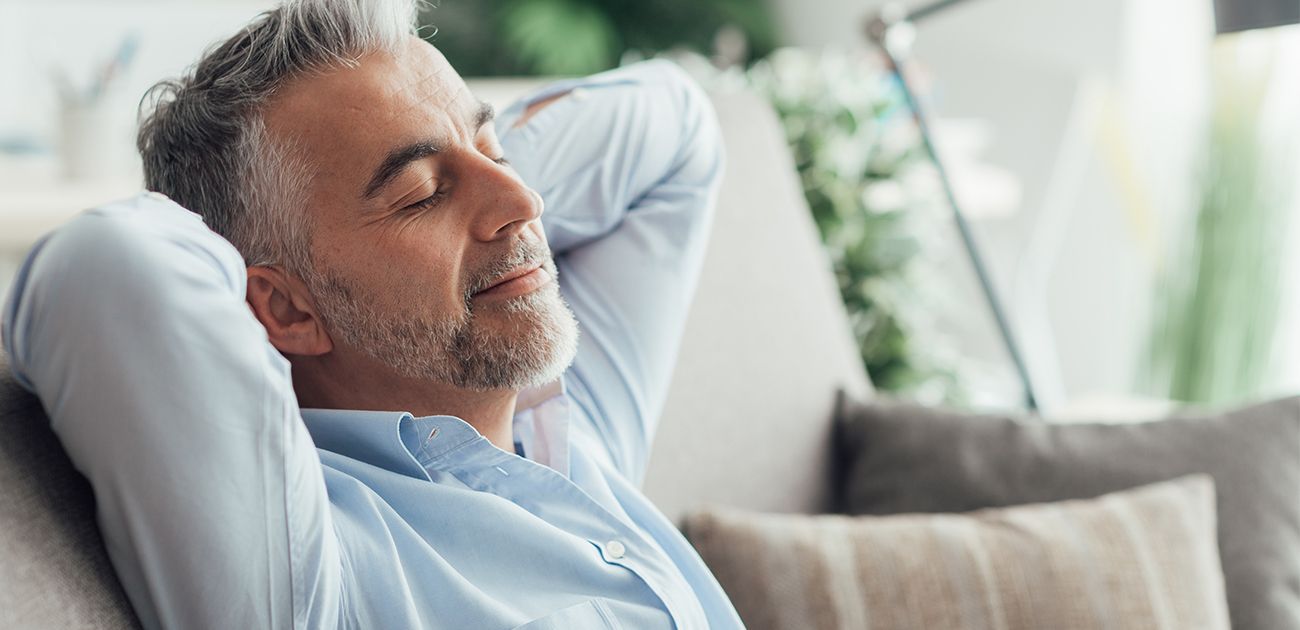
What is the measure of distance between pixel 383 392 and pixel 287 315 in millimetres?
99

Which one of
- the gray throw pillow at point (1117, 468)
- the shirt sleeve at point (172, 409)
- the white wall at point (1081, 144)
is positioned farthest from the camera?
the white wall at point (1081, 144)

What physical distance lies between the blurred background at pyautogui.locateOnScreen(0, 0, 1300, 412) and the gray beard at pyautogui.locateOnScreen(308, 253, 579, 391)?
103cm

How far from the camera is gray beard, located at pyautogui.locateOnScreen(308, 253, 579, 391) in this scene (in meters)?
1.04

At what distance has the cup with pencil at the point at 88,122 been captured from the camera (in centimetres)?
276

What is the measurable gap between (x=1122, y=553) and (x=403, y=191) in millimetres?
830

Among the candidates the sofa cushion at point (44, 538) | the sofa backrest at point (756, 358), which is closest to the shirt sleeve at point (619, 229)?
the sofa backrest at point (756, 358)

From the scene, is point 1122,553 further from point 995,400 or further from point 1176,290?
point 1176,290

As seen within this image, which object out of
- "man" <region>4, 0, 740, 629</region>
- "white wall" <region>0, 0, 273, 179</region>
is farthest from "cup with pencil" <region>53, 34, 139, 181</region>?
"man" <region>4, 0, 740, 629</region>

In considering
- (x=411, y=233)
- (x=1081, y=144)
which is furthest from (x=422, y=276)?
(x=1081, y=144)

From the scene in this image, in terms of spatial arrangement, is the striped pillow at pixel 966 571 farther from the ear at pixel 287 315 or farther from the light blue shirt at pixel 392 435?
the ear at pixel 287 315

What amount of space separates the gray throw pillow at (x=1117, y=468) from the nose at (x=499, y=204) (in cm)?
72

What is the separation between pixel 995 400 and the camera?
2.56m

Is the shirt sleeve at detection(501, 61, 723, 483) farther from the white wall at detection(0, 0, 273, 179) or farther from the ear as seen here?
the white wall at detection(0, 0, 273, 179)

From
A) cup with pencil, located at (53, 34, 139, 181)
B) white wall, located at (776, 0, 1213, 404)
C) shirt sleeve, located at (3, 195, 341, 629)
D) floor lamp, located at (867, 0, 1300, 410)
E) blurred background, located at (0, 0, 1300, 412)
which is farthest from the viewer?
white wall, located at (776, 0, 1213, 404)
